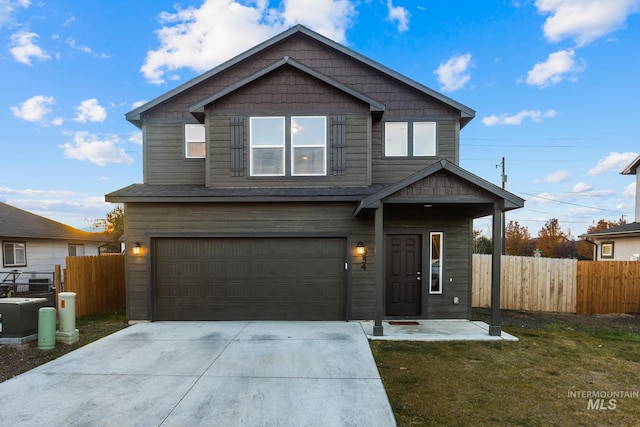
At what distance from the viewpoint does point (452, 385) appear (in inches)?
166

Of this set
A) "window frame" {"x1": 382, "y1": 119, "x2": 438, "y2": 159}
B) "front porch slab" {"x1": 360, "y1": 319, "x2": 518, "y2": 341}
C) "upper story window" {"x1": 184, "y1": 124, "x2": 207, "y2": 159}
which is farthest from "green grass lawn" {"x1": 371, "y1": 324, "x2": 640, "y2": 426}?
"upper story window" {"x1": 184, "y1": 124, "x2": 207, "y2": 159}

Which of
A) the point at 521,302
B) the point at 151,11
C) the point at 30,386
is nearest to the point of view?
the point at 30,386

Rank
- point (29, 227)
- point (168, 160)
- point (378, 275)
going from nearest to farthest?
point (378, 275)
point (168, 160)
point (29, 227)

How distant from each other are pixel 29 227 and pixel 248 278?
13756 millimetres

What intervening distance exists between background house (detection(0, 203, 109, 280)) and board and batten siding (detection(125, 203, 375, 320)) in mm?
9555

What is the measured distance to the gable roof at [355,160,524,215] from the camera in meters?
5.97

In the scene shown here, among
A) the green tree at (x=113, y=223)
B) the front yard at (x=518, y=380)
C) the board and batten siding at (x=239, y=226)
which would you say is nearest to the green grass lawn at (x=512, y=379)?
the front yard at (x=518, y=380)

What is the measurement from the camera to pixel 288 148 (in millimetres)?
7746

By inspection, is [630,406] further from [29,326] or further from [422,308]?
[29,326]

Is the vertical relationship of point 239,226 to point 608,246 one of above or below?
above

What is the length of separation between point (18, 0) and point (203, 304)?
37.1 feet

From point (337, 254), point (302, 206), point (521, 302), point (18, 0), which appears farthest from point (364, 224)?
point (18, 0)

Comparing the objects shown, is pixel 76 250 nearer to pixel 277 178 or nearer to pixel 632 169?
pixel 277 178

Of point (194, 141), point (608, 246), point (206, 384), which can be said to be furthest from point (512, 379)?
point (608, 246)
